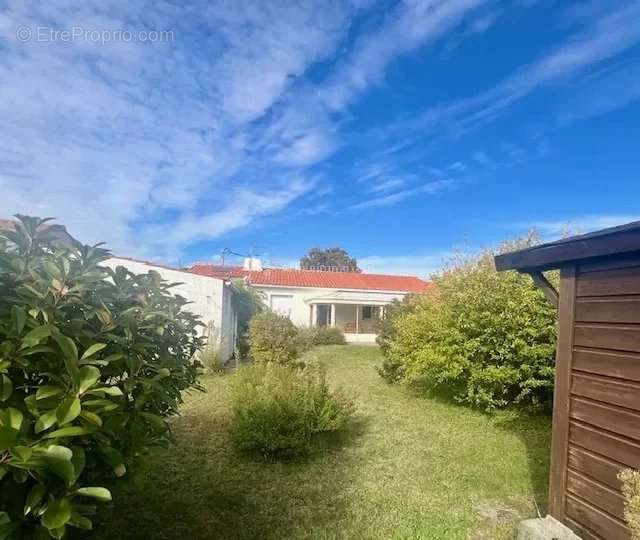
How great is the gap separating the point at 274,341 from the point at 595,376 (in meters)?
10.8

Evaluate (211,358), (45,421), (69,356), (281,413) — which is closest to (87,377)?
(69,356)

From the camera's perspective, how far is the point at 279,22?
7562mm

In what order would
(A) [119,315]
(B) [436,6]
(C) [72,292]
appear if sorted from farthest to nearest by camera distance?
1. (B) [436,6]
2. (A) [119,315]
3. (C) [72,292]

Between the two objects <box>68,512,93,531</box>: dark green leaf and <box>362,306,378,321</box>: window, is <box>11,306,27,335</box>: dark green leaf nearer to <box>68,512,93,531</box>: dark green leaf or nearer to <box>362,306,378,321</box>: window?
<box>68,512,93,531</box>: dark green leaf

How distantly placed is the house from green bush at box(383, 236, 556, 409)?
16638 millimetres

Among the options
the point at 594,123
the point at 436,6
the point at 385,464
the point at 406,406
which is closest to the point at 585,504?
the point at 385,464

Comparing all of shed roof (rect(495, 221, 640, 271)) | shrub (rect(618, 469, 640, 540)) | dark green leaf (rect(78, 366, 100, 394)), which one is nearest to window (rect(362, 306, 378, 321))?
shed roof (rect(495, 221, 640, 271))

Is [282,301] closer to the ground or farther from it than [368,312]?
farther from it

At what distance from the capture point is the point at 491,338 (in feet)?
27.9

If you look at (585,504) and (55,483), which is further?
(585,504)

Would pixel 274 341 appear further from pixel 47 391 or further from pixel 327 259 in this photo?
pixel 327 259

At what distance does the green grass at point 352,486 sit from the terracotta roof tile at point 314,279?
21101mm

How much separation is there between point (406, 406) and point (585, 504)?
646 cm

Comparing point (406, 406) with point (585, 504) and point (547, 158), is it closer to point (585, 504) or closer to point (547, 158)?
point (585, 504)
